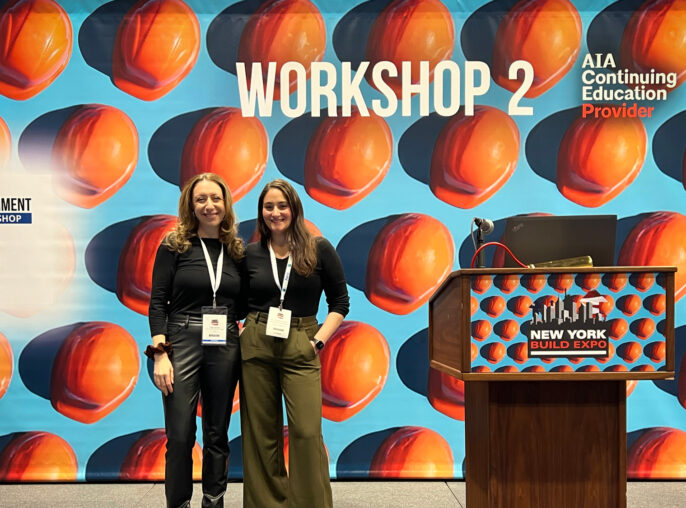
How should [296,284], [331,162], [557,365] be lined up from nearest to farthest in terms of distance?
[557,365]
[296,284]
[331,162]

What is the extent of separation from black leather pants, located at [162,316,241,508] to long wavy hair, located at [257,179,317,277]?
38 centimetres

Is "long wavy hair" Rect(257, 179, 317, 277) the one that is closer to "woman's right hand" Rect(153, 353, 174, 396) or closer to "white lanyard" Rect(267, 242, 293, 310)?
"white lanyard" Rect(267, 242, 293, 310)

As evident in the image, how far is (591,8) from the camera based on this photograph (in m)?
3.54

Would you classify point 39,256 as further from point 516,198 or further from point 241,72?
point 516,198

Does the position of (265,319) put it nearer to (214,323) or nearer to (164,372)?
(214,323)

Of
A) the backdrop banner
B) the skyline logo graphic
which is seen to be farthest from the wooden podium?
the backdrop banner

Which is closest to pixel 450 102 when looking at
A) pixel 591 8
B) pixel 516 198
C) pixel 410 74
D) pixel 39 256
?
pixel 410 74

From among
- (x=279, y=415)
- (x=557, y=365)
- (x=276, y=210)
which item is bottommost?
(x=279, y=415)

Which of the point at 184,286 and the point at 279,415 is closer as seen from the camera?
A: the point at 184,286

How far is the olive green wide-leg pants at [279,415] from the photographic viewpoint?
2512mm

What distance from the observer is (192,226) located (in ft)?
8.44

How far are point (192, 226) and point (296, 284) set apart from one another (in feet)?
1.65

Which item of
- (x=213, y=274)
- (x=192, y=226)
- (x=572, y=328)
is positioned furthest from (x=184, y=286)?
(x=572, y=328)

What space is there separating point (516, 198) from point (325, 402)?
1605 millimetres
